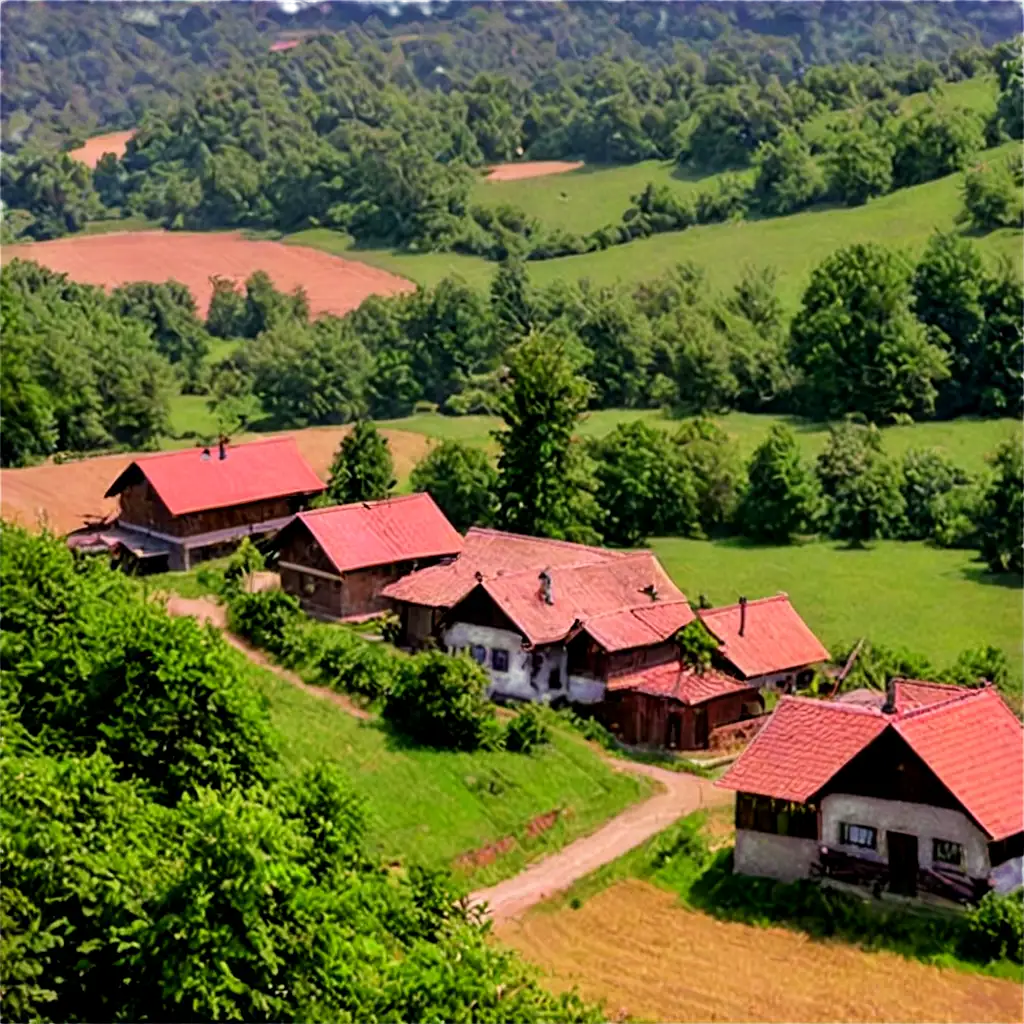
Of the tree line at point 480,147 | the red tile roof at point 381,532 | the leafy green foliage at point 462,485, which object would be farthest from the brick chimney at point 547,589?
the tree line at point 480,147

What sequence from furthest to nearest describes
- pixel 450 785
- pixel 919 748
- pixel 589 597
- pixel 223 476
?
pixel 223 476 → pixel 589 597 → pixel 450 785 → pixel 919 748

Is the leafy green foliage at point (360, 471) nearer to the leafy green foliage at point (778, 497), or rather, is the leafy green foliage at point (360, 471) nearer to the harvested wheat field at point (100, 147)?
the leafy green foliage at point (778, 497)

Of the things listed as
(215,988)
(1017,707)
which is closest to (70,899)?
(215,988)

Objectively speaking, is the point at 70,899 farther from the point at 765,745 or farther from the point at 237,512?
the point at 237,512

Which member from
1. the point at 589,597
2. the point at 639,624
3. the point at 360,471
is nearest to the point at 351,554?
the point at 589,597

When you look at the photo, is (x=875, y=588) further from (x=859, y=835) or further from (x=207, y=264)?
(x=207, y=264)

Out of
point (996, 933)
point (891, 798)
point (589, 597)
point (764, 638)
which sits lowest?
point (996, 933)

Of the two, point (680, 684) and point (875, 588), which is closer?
point (680, 684)
